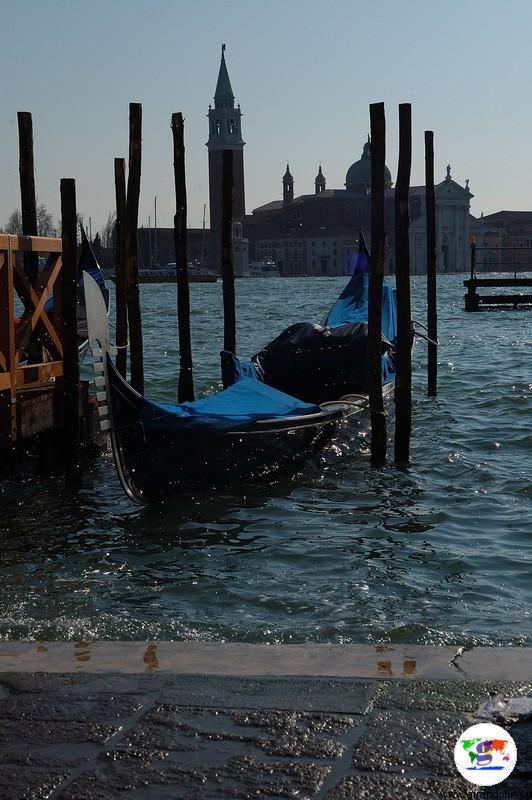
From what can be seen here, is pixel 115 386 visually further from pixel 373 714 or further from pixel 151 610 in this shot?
pixel 373 714

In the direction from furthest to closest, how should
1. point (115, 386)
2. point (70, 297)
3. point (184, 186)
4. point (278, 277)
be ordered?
point (278, 277) < point (184, 186) < point (70, 297) < point (115, 386)

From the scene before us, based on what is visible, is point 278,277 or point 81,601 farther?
point 278,277

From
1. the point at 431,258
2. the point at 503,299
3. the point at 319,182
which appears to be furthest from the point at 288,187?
the point at 431,258

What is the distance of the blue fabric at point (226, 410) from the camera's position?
20.7ft

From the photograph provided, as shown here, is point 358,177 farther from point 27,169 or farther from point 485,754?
point 485,754

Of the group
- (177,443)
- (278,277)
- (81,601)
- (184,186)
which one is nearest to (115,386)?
(177,443)

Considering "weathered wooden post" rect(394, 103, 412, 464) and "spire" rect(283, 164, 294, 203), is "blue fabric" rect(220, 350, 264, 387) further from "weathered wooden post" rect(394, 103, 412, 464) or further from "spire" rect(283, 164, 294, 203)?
"spire" rect(283, 164, 294, 203)

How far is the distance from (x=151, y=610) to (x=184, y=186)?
220 inches

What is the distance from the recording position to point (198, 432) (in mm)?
6461

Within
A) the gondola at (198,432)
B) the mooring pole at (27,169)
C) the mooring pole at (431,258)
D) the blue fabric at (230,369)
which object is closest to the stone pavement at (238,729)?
the gondola at (198,432)

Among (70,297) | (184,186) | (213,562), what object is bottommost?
(213,562)

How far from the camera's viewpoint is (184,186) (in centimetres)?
923

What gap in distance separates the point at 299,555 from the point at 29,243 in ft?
9.53

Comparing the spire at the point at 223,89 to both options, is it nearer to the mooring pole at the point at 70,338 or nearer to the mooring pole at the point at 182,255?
the mooring pole at the point at 182,255
